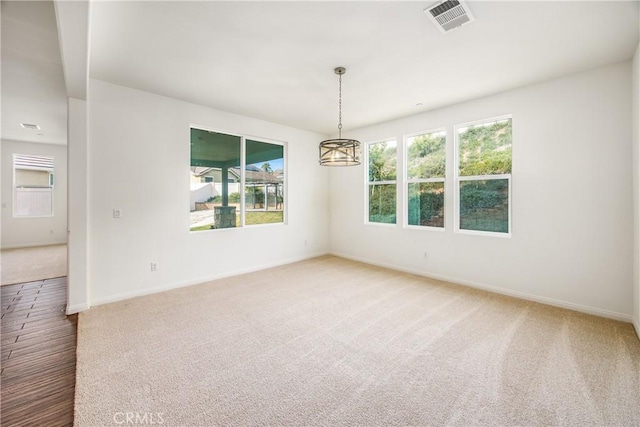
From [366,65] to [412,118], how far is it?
83.2 inches

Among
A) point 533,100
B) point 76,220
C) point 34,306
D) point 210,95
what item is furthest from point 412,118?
point 34,306

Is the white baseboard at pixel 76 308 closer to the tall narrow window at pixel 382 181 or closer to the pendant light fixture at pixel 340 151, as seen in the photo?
the pendant light fixture at pixel 340 151

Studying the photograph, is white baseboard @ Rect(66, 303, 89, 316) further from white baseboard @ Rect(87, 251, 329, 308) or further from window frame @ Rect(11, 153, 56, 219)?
window frame @ Rect(11, 153, 56, 219)

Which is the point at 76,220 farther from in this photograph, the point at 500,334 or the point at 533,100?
the point at 533,100

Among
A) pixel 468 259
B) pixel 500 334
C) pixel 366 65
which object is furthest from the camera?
pixel 468 259

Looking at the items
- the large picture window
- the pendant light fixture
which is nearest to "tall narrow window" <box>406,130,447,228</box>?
the pendant light fixture

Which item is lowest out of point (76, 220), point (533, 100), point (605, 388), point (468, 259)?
point (605, 388)

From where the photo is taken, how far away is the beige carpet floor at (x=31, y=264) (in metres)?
4.62

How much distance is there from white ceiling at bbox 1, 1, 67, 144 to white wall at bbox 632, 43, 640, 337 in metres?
5.36

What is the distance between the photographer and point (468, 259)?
4.21m

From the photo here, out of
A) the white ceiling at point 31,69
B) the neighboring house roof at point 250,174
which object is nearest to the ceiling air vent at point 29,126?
the white ceiling at point 31,69

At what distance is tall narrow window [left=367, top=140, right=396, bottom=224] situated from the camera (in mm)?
5273

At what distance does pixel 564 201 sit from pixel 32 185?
11.2m

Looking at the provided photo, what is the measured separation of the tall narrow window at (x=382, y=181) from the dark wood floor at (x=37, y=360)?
15.5 ft
